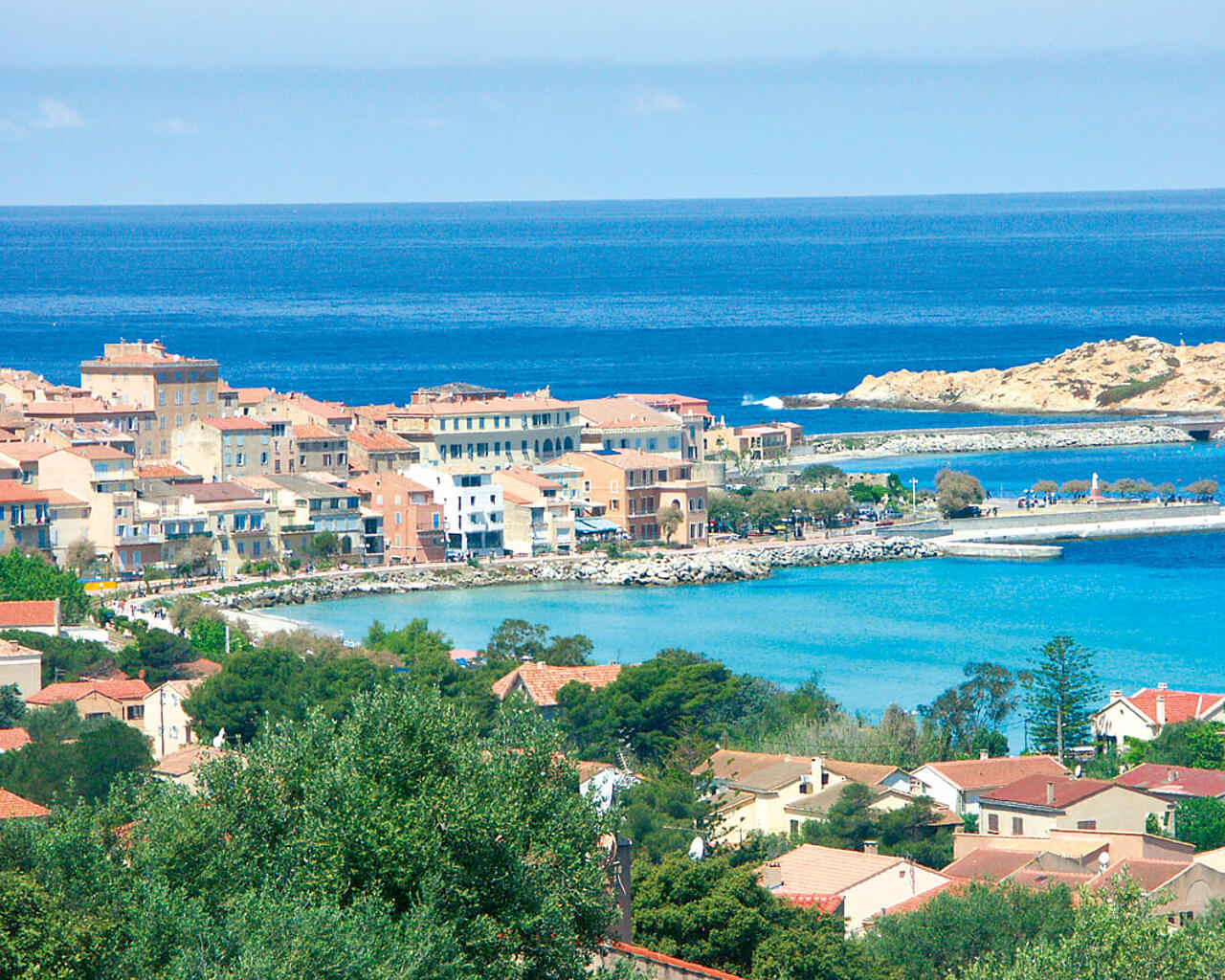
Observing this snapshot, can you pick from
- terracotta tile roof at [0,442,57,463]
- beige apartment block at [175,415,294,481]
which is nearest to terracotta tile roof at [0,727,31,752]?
terracotta tile roof at [0,442,57,463]

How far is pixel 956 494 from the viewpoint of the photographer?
60.1 m

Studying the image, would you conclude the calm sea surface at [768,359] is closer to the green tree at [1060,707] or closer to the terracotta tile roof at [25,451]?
the green tree at [1060,707]

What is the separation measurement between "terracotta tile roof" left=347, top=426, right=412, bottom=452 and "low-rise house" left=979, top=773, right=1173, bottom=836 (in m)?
33.6

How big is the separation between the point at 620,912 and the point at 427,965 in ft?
7.42

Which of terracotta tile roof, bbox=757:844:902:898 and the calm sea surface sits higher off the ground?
the calm sea surface

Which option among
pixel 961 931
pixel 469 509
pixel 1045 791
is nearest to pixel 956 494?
pixel 469 509

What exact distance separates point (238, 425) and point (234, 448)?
0.62m

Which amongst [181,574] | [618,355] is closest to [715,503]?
[181,574]

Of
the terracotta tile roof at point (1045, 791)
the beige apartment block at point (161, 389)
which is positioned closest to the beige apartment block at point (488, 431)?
the beige apartment block at point (161, 389)

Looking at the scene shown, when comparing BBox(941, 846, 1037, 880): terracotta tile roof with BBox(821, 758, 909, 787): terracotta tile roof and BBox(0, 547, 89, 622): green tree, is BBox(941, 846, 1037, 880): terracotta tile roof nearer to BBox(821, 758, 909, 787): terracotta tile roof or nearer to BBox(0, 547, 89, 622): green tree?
BBox(821, 758, 909, 787): terracotta tile roof

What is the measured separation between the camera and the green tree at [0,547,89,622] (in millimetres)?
40312

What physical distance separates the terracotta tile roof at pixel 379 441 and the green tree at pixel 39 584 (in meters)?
13.7

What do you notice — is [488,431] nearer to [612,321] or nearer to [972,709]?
[972,709]

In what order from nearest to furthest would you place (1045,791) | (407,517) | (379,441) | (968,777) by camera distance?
(1045,791) → (968,777) → (407,517) → (379,441)
